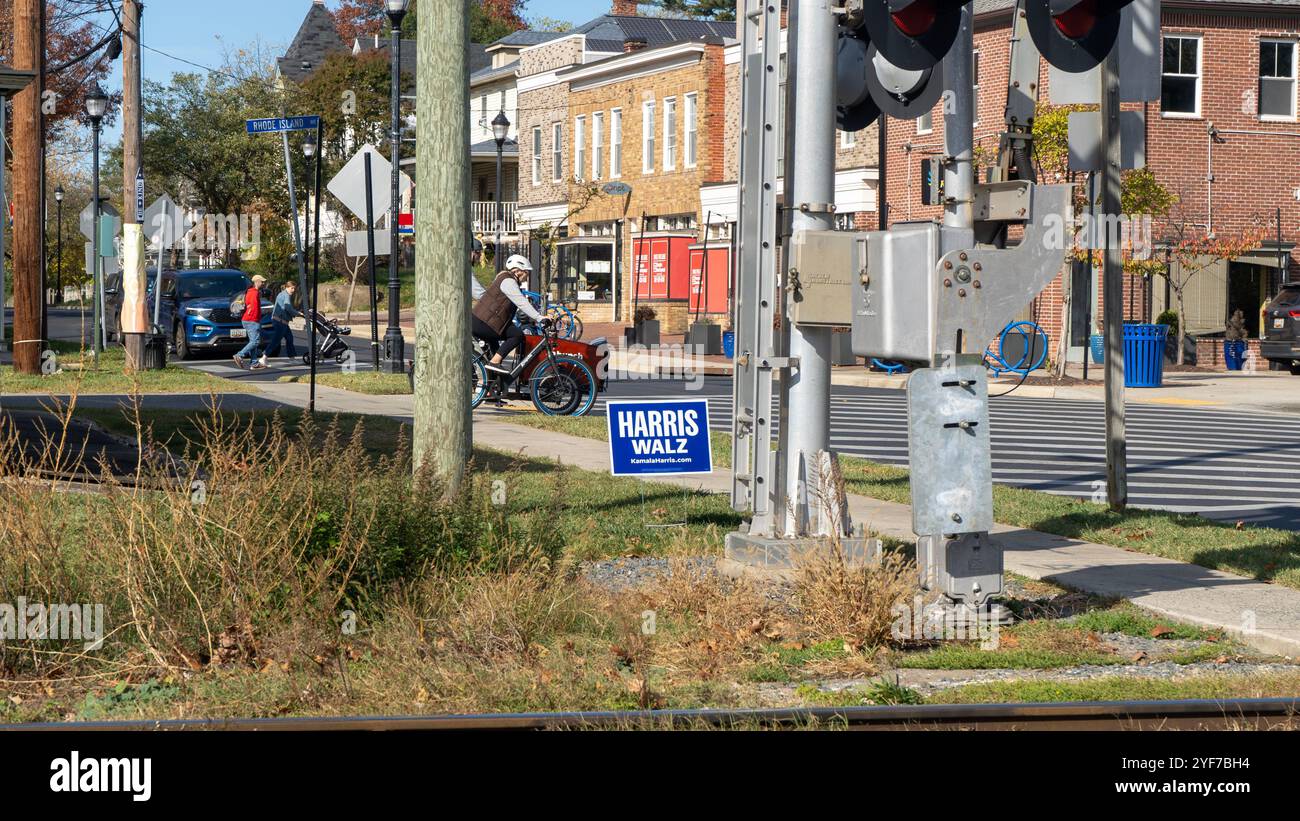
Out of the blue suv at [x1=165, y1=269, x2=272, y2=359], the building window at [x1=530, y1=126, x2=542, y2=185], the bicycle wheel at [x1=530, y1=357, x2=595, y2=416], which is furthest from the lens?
the building window at [x1=530, y1=126, x2=542, y2=185]

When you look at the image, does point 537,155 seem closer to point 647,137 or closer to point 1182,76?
point 647,137

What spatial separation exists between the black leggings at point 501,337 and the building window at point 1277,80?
73.1 ft

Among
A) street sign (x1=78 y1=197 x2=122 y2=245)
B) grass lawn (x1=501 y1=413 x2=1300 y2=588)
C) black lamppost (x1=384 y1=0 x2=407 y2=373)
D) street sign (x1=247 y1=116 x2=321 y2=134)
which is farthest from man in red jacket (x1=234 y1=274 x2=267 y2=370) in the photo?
grass lawn (x1=501 y1=413 x2=1300 y2=588)

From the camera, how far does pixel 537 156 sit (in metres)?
59.7

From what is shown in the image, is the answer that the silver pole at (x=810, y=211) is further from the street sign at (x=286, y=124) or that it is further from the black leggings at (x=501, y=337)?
the black leggings at (x=501, y=337)

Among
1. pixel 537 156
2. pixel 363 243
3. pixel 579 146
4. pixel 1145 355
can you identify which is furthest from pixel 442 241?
pixel 537 156

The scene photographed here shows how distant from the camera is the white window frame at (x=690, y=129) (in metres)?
48.2

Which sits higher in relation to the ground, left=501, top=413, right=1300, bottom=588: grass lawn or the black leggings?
the black leggings

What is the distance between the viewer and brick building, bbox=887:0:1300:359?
3456 centimetres

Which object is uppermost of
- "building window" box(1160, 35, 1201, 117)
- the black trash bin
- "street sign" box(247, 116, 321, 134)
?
"building window" box(1160, 35, 1201, 117)

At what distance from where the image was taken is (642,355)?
35.9 meters

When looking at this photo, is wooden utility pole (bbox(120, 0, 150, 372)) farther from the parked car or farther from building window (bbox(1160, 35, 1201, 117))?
the parked car

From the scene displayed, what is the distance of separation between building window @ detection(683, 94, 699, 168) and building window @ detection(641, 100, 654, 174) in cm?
236

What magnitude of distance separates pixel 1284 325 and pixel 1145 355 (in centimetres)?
493
